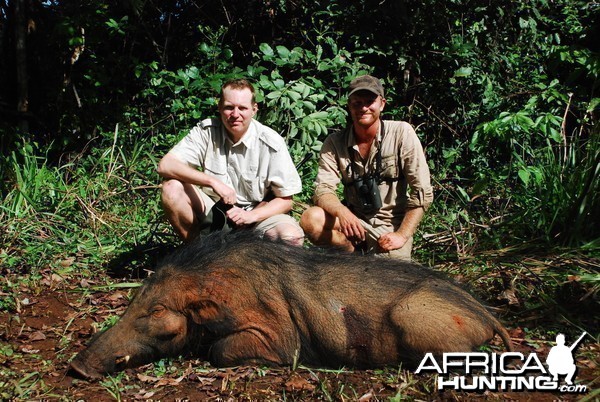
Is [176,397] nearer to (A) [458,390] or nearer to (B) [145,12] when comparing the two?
(A) [458,390]

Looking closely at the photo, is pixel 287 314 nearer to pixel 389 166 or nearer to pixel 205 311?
pixel 205 311

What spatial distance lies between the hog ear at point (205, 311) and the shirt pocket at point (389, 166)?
193cm

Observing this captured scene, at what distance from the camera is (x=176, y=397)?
3582 millimetres

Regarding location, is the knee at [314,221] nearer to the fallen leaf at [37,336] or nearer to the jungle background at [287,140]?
the jungle background at [287,140]

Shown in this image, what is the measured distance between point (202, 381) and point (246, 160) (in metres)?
2.01

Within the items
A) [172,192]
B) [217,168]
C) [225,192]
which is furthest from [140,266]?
[225,192]

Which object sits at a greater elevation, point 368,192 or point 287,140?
point 287,140

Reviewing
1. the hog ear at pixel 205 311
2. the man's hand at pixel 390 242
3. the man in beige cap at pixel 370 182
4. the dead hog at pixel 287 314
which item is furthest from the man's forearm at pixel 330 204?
the hog ear at pixel 205 311

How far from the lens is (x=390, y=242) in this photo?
4.73 metres

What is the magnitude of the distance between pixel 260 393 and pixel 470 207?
3531 millimetres

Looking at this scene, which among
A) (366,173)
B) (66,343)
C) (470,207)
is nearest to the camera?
(66,343)

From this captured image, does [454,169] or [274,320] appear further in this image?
[454,169]

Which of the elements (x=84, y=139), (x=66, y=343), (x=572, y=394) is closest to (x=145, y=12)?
(x=84, y=139)

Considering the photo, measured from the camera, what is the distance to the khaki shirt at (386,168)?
508 centimetres
